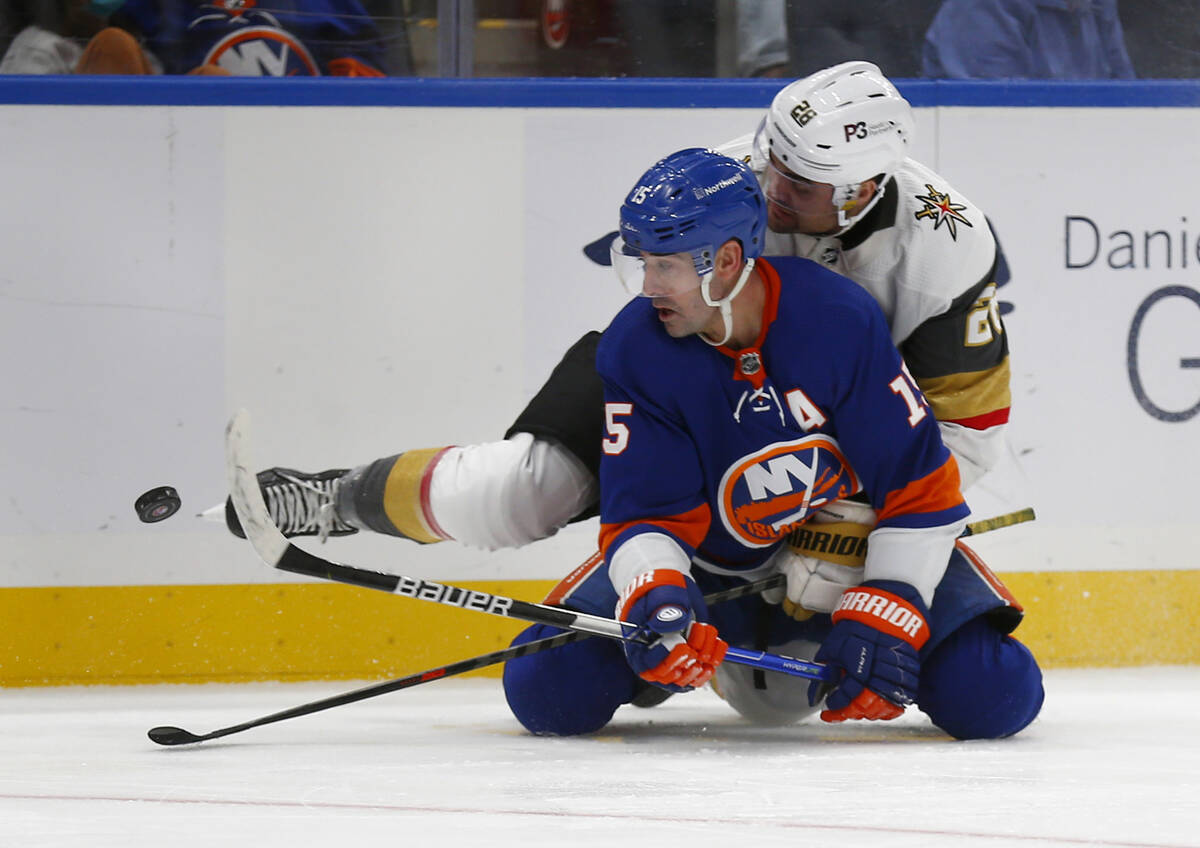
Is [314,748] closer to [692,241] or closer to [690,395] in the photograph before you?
[690,395]

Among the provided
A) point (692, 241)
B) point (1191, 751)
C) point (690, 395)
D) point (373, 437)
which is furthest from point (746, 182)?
point (373, 437)

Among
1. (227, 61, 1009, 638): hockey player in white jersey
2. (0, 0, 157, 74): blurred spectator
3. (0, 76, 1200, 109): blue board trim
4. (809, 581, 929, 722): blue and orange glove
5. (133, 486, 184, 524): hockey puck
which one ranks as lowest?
(809, 581, 929, 722): blue and orange glove

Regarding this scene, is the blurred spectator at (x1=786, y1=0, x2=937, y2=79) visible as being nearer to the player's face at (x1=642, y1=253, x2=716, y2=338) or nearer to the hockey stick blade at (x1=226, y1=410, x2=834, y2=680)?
the player's face at (x1=642, y1=253, x2=716, y2=338)

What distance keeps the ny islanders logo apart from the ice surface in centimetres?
32

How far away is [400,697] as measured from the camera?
276cm

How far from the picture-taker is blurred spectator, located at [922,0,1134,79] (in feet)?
10.2

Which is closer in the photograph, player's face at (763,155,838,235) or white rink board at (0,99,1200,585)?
player's face at (763,155,838,235)

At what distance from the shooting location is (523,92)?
9.78 ft

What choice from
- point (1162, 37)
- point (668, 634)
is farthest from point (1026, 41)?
point (668, 634)

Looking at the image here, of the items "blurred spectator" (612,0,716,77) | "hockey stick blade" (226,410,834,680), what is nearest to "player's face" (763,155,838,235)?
"hockey stick blade" (226,410,834,680)

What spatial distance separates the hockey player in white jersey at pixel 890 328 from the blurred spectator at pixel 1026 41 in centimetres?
83

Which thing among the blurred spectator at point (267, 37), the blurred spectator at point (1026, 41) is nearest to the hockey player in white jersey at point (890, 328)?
the blurred spectator at point (1026, 41)

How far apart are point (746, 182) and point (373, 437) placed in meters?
1.15

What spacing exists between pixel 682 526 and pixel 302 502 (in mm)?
672
